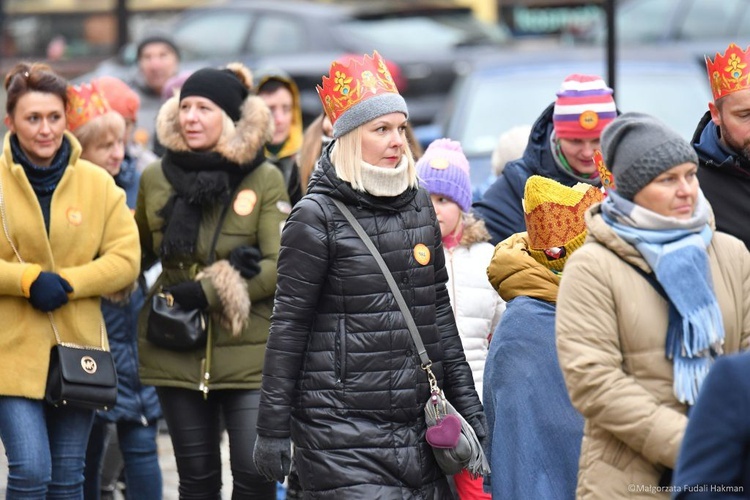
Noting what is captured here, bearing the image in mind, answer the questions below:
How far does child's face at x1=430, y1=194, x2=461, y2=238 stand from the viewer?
21.5ft

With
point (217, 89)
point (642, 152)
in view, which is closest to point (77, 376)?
point (217, 89)

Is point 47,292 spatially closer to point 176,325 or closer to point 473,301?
point 176,325

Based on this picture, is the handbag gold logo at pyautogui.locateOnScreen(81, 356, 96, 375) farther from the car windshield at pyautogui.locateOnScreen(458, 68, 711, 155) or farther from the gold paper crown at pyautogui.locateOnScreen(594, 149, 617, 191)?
the car windshield at pyautogui.locateOnScreen(458, 68, 711, 155)

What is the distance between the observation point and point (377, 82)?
565 centimetres

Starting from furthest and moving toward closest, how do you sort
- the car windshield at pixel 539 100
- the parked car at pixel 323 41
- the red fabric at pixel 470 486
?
the parked car at pixel 323 41, the car windshield at pixel 539 100, the red fabric at pixel 470 486

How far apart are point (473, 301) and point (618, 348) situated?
6.12 feet

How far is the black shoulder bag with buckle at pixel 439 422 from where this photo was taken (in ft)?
17.6

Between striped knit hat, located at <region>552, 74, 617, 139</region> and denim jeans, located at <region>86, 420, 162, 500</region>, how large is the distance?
2.32 m

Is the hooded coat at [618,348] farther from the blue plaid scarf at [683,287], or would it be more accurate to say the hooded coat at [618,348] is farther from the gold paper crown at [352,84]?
the gold paper crown at [352,84]

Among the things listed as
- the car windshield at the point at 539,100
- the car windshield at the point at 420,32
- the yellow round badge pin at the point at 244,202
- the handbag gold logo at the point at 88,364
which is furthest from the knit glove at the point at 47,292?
the car windshield at the point at 420,32

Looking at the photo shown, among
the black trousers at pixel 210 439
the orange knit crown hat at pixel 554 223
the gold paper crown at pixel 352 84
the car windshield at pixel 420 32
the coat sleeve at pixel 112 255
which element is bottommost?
the black trousers at pixel 210 439

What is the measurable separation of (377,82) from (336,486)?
1.37m

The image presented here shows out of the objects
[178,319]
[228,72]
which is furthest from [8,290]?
[228,72]

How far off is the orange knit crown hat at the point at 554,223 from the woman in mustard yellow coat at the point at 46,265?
208 centimetres
